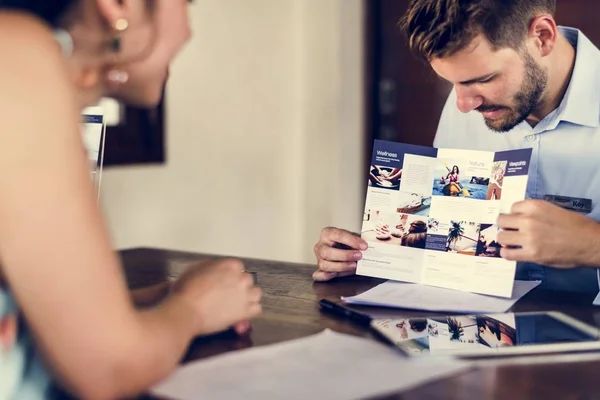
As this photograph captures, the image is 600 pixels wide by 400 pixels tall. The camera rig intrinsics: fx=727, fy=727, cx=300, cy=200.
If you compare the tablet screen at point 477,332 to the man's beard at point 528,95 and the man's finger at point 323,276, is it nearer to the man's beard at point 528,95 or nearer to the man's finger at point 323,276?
the man's finger at point 323,276

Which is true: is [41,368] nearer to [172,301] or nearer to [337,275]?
[172,301]

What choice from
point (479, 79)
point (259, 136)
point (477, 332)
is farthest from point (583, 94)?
point (259, 136)

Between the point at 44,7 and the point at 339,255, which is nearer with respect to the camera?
the point at 44,7

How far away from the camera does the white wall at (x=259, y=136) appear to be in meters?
3.25

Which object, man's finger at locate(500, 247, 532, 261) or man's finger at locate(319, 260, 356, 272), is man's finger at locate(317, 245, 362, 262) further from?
man's finger at locate(500, 247, 532, 261)

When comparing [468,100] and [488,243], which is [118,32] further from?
[468,100]

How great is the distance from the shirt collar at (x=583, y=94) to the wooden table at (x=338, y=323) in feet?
1.70

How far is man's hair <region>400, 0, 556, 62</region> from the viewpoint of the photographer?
1626 mm

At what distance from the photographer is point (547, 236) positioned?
1.27 metres

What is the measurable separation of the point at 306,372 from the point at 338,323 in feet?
0.78

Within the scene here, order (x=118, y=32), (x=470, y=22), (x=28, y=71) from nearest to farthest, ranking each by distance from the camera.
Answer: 1. (x=28, y=71)
2. (x=118, y=32)
3. (x=470, y=22)

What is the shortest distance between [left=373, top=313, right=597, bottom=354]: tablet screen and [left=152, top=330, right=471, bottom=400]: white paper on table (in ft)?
0.14

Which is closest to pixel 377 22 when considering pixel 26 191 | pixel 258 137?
pixel 258 137

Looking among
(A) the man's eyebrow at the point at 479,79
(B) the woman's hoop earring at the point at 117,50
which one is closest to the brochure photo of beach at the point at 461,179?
(A) the man's eyebrow at the point at 479,79
